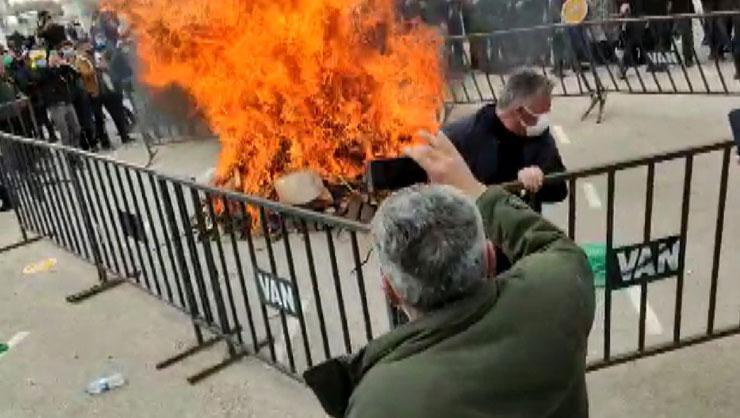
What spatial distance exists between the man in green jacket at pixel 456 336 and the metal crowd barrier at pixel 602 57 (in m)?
10.1

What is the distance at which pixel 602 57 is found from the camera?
12.0m

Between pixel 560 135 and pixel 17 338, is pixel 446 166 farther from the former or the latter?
pixel 560 135

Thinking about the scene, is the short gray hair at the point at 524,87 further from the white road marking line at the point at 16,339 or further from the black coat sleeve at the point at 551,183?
the white road marking line at the point at 16,339

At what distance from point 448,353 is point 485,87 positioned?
495 inches

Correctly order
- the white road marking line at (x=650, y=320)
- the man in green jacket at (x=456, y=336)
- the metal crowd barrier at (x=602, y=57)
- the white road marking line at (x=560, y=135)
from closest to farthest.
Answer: the man in green jacket at (x=456, y=336) → the white road marking line at (x=650, y=320) → the white road marking line at (x=560, y=135) → the metal crowd barrier at (x=602, y=57)

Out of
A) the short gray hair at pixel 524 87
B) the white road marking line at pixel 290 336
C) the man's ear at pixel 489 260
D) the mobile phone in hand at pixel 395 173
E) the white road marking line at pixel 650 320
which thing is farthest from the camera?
the white road marking line at pixel 290 336

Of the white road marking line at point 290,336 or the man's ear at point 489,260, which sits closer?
the man's ear at point 489,260

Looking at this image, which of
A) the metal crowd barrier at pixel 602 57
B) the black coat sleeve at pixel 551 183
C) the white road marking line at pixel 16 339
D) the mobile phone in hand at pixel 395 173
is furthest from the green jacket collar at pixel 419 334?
the metal crowd barrier at pixel 602 57

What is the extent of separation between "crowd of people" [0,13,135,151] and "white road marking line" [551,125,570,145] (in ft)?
26.1

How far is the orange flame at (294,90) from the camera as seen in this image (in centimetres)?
773

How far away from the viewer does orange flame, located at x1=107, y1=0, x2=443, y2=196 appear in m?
7.73

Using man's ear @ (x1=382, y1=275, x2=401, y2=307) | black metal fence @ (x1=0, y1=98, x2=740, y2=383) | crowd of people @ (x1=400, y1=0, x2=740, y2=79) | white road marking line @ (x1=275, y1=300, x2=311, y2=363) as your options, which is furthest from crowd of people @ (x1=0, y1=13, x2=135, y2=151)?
man's ear @ (x1=382, y1=275, x2=401, y2=307)

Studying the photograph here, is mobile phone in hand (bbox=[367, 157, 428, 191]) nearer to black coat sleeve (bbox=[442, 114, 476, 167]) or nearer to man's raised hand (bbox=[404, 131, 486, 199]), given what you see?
man's raised hand (bbox=[404, 131, 486, 199])

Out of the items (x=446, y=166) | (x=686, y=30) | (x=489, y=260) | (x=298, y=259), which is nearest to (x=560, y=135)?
(x=686, y=30)
